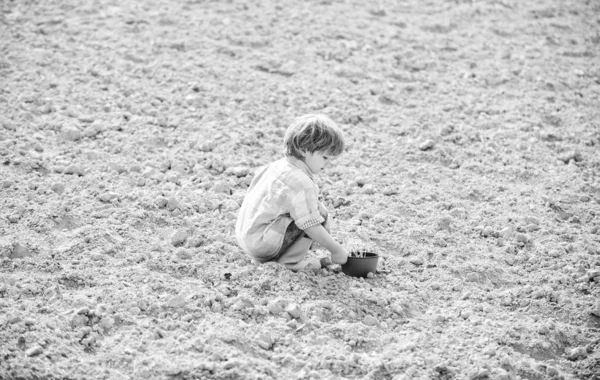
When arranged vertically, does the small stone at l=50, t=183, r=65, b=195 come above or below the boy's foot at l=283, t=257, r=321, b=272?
below

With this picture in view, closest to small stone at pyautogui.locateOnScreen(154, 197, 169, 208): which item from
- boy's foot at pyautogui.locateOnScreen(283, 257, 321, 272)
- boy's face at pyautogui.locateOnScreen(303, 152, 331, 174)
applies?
boy's foot at pyautogui.locateOnScreen(283, 257, 321, 272)

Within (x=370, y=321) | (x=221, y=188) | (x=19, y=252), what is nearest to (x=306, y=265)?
(x=370, y=321)

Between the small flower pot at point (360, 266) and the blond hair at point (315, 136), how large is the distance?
0.59m

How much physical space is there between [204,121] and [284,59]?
1247mm

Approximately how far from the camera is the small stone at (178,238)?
4.02 m

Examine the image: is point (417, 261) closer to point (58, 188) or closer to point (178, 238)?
point (178, 238)

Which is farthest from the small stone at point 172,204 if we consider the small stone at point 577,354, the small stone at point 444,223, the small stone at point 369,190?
the small stone at point 577,354

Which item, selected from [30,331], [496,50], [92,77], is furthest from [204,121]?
[496,50]

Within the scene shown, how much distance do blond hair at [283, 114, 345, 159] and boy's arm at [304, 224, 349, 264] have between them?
402 millimetres

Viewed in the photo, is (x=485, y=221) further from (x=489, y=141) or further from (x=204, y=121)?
(x=204, y=121)

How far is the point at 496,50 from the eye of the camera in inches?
259

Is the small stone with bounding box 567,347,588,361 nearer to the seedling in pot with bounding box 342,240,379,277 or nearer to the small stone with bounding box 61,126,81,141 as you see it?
the seedling in pot with bounding box 342,240,379,277

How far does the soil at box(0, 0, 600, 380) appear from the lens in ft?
10.9

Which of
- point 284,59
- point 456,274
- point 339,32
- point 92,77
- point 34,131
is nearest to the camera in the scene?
point 456,274
